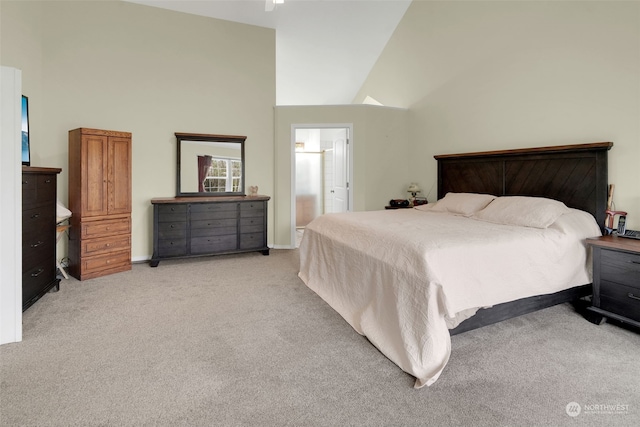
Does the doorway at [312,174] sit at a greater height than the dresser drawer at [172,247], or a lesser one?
greater

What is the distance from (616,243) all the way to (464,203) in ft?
4.89

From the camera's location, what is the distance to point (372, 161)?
551 centimetres

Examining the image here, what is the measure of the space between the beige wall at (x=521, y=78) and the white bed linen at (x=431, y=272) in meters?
0.90

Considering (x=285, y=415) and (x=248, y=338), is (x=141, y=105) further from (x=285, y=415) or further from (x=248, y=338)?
(x=285, y=415)

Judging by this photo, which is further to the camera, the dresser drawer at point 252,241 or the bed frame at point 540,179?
the dresser drawer at point 252,241

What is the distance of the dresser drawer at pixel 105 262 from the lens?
3713mm

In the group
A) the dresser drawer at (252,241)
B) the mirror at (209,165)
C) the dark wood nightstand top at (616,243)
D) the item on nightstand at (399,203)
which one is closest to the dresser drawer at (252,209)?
the dresser drawer at (252,241)

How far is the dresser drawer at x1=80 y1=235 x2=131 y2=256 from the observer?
12.2 feet

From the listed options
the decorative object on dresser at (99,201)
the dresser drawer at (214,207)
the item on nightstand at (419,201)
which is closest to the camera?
the decorative object on dresser at (99,201)

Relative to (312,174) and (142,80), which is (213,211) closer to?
(142,80)

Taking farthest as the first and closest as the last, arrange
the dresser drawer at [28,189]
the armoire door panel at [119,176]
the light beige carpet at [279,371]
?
1. the armoire door panel at [119,176]
2. the dresser drawer at [28,189]
3. the light beige carpet at [279,371]

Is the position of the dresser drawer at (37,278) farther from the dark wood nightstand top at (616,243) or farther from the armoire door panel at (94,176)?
the dark wood nightstand top at (616,243)

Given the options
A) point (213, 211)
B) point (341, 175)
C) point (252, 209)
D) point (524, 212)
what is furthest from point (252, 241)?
point (524, 212)

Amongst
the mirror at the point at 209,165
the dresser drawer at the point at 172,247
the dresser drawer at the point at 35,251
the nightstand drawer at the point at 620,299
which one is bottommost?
the nightstand drawer at the point at 620,299
